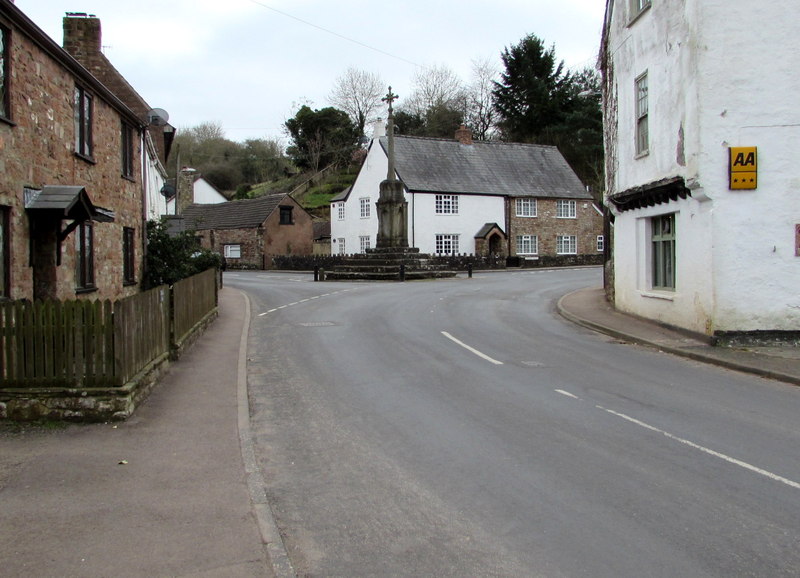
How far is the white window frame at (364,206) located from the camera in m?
54.3

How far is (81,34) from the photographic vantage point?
2203 centimetres

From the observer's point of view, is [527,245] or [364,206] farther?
[527,245]

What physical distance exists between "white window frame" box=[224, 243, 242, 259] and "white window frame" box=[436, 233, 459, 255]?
707 inches

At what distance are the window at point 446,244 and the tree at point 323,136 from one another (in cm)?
3283

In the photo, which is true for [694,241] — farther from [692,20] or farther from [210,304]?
[210,304]

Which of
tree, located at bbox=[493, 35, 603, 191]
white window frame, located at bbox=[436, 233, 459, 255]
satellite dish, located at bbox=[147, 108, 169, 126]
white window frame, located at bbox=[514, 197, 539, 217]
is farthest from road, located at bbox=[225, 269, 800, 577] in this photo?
tree, located at bbox=[493, 35, 603, 191]

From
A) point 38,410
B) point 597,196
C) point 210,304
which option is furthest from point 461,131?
point 38,410

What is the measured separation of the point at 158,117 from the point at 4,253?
66.0 ft

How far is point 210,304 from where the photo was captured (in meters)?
18.3

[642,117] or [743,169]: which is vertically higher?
[642,117]

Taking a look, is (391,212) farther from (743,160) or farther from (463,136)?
(743,160)

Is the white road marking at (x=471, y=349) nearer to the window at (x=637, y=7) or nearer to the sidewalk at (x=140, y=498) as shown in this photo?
the sidewalk at (x=140, y=498)

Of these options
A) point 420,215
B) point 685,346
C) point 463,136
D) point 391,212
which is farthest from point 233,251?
point 685,346

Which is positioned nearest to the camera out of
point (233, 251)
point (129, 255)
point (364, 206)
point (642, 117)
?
point (642, 117)
